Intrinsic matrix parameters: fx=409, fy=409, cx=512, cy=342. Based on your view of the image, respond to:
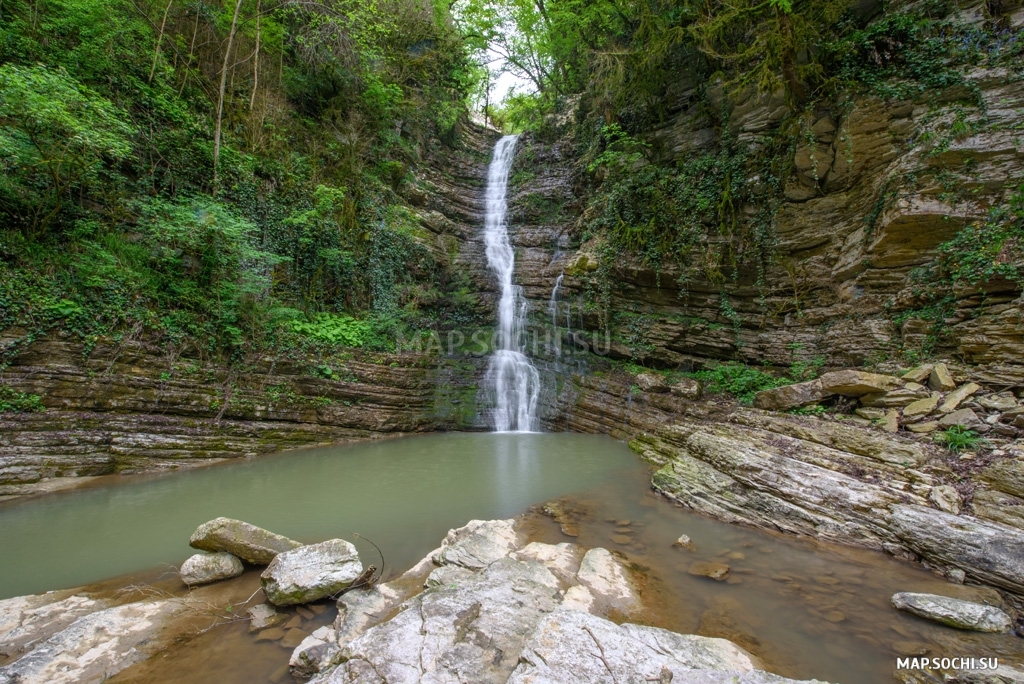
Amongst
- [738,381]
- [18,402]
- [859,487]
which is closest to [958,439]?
[859,487]

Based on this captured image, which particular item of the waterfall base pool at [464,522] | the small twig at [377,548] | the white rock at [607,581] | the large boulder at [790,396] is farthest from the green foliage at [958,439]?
the small twig at [377,548]

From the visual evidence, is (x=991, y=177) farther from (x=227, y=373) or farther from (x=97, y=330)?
(x=97, y=330)

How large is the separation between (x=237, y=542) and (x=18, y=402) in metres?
5.40

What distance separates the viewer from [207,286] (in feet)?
28.2

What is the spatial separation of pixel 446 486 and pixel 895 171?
9.55 metres

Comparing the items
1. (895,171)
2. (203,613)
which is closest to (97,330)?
(203,613)

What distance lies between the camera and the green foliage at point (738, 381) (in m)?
8.60

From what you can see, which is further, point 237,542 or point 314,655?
point 237,542

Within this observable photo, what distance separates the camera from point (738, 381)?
9.03 meters

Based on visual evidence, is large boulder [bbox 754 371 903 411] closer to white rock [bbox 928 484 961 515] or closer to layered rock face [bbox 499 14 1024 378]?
layered rock face [bbox 499 14 1024 378]

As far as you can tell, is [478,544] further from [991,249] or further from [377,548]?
[991,249]

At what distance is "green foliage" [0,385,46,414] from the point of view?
19.7 feet

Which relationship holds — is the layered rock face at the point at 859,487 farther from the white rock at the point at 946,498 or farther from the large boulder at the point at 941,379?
the large boulder at the point at 941,379

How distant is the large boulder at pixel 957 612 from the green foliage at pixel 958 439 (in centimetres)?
253
